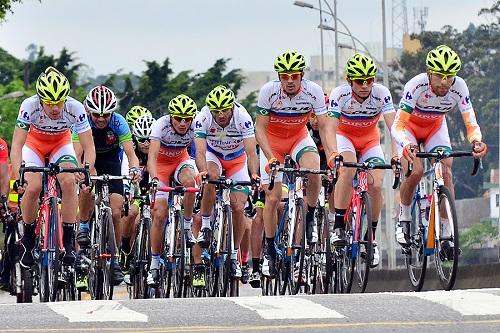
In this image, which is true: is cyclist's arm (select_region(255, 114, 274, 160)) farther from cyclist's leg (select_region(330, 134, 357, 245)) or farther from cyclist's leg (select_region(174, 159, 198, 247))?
cyclist's leg (select_region(174, 159, 198, 247))

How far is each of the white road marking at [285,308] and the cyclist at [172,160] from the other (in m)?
5.99

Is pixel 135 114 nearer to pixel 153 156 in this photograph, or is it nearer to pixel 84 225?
pixel 153 156

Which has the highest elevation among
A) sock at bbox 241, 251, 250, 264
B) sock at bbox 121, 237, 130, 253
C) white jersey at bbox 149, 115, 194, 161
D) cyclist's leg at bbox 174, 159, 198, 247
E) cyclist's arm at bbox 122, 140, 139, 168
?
white jersey at bbox 149, 115, 194, 161

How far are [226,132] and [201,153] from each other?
590mm

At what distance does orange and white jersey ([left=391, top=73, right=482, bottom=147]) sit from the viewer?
17.4 m

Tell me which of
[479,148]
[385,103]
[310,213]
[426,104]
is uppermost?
[385,103]

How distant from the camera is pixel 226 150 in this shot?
20.4 metres

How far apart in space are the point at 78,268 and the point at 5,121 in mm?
66534

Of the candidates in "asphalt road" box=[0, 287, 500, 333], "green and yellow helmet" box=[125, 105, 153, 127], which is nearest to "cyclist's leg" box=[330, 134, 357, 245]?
"asphalt road" box=[0, 287, 500, 333]

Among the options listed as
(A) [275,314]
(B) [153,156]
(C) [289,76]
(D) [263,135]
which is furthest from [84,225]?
(A) [275,314]

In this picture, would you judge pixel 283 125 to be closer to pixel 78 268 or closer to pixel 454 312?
pixel 78 268

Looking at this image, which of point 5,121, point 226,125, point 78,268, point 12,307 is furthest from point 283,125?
point 5,121

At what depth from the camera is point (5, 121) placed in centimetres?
8444

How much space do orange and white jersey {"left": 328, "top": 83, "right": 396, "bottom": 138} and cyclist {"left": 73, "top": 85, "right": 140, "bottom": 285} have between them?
209cm
